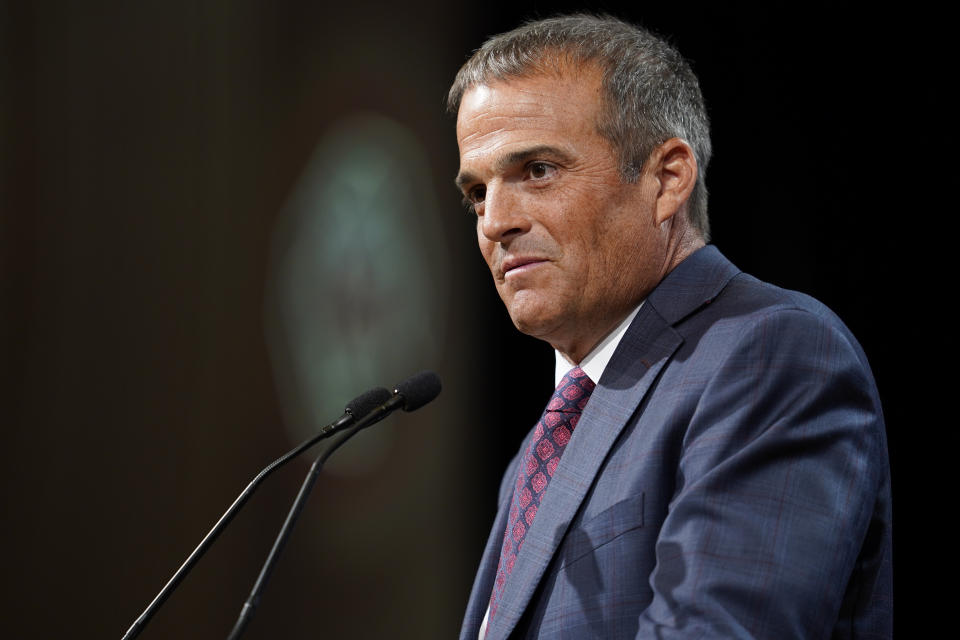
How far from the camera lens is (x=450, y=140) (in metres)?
3.50

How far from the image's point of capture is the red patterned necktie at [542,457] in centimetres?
157

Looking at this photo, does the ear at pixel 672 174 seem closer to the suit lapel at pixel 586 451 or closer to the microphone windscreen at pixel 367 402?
the suit lapel at pixel 586 451

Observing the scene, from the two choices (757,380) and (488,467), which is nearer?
(757,380)

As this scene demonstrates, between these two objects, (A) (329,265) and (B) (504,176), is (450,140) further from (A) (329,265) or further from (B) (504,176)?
(B) (504,176)

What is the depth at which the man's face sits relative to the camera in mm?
1628

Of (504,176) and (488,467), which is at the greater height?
(504,176)

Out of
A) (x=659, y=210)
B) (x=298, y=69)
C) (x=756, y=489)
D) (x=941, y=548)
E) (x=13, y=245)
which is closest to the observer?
(x=756, y=489)

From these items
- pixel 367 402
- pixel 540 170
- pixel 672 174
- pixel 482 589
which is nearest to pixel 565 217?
pixel 540 170

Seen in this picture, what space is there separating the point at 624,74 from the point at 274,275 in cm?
192

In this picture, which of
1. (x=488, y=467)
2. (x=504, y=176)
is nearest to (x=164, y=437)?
(x=488, y=467)

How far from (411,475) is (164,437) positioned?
887 mm

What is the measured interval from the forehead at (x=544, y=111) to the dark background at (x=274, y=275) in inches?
48.6

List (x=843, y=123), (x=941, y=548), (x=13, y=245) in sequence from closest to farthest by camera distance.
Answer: (x=941, y=548), (x=843, y=123), (x=13, y=245)

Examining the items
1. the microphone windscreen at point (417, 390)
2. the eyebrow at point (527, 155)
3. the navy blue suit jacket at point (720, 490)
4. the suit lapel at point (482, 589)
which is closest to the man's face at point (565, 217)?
the eyebrow at point (527, 155)
